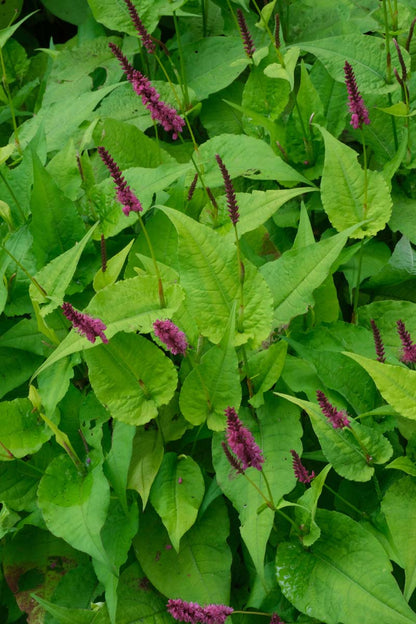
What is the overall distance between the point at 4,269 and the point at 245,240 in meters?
0.63

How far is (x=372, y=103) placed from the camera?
6.92ft

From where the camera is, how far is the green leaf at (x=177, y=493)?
5.26ft

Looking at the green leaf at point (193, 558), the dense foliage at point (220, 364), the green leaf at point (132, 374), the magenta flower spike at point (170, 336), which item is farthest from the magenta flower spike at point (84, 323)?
the green leaf at point (193, 558)

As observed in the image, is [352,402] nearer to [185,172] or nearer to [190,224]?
[190,224]

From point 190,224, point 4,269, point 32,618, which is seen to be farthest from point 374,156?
point 32,618

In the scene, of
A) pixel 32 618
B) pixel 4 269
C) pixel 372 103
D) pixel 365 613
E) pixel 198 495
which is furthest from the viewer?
pixel 372 103

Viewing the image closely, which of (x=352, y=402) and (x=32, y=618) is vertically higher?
(x=352, y=402)

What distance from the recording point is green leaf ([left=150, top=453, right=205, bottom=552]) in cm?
160

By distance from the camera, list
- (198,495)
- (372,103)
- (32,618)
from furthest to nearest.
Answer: (372,103), (32,618), (198,495)

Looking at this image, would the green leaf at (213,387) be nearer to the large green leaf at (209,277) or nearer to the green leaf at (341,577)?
the large green leaf at (209,277)

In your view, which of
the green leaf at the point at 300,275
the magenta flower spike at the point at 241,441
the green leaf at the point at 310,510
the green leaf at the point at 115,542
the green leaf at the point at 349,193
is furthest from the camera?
the green leaf at the point at 349,193

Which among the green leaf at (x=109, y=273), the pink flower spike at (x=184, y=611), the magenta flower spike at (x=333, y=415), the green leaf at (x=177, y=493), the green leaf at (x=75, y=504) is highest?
the green leaf at (x=109, y=273)

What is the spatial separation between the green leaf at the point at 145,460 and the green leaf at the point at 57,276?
37 cm

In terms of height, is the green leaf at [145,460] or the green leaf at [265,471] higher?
the green leaf at [145,460]
